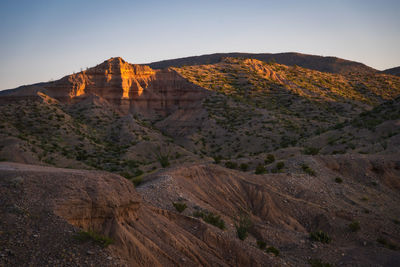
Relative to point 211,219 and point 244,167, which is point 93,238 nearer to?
point 211,219

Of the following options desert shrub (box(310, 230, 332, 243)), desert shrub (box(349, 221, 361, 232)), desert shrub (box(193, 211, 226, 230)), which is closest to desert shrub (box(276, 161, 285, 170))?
desert shrub (box(349, 221, 361, 232))

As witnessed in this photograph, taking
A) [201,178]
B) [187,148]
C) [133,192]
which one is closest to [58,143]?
[187,148]

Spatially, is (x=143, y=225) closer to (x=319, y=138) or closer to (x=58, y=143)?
(x=319, y=138)

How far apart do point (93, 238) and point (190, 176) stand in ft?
32.0

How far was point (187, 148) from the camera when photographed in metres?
44.5

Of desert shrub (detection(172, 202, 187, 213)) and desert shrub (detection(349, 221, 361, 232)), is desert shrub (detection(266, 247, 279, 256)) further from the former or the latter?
desert shrub (detection(349, 221, 361, 232))

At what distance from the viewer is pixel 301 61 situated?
116 m

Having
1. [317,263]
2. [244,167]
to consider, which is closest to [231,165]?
[244,167]

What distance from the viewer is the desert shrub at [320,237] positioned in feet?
43.7

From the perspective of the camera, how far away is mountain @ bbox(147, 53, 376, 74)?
10912cm

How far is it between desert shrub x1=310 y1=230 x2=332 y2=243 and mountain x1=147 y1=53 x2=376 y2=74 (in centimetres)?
9158

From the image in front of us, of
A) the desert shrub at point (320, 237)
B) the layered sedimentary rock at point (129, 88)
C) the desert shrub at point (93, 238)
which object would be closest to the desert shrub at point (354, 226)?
the desert shrub at point (320, 237)

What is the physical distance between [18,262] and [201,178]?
→ 11.2m

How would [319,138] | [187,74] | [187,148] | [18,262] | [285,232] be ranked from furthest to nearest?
1. [187,74]
2. [187,148]
3. [319,138]
4. [285,232]
5. [18,262]
